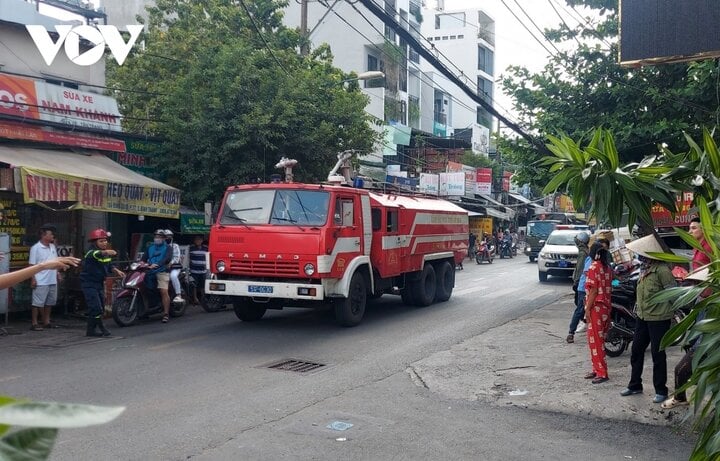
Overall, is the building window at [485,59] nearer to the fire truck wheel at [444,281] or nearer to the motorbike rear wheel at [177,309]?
the fire truck wheel at [444,281]

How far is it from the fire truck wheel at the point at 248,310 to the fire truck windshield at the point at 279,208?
4.85ft

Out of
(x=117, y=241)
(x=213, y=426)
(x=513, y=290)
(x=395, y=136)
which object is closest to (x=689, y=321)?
(x=213, y=426)

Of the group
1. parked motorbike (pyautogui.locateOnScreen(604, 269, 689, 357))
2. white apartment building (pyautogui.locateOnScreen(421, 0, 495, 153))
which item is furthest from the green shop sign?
white apartment building (pyautogui.locateOnScreen(421, 0, 495, 153))

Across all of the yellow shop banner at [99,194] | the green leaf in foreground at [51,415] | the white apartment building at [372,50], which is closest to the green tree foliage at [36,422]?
the green leaf in foreground at [51,415]

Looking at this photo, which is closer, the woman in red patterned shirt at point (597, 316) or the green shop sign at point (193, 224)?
the woman in red patterned shirt at point (597, 316)

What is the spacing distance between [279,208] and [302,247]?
99cm

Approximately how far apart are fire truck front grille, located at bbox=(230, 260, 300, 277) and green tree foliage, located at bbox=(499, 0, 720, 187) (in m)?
6.18

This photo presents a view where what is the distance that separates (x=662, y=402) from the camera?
255 inches

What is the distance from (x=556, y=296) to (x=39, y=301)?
39.5 feet

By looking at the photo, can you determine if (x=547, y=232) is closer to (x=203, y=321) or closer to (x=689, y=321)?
(x=203, y=321)

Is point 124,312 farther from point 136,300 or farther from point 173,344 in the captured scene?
point 173,344

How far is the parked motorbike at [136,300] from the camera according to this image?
11.1 meters

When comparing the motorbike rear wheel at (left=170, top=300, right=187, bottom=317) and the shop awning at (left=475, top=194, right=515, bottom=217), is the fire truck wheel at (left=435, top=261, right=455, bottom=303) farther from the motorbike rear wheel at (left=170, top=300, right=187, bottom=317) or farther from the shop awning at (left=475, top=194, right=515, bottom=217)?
the shop awning at (left=475, top=194, right=515, bottom=217)

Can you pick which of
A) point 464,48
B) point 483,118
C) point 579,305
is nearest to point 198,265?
point 579,305
